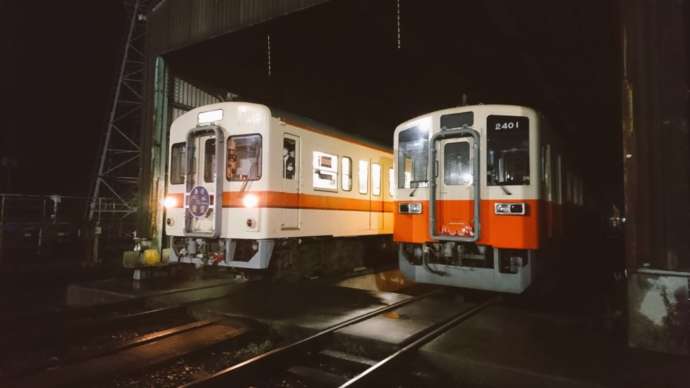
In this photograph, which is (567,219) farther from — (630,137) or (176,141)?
(176,141)

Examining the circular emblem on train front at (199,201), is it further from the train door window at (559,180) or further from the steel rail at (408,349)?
the train door window at (559,180)

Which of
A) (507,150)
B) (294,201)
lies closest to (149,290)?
(294,201)

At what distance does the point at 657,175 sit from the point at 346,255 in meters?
7.26

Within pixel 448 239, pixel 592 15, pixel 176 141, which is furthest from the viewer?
pixel 176 141

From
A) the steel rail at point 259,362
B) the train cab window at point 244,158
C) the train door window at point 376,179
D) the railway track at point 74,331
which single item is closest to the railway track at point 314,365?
the steel rail at point 259,362

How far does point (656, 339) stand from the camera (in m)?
4.59

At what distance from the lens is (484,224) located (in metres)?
6.63

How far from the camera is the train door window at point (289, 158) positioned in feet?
26.4

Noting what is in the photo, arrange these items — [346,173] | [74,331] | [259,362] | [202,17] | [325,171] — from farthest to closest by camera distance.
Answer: [202,17]
[346,173]
[325,171]
[74,331]
[259,362]

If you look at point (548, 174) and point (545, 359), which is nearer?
point (545, 359)

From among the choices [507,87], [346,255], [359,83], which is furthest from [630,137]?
[359,83]

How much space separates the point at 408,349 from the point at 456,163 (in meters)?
3.67

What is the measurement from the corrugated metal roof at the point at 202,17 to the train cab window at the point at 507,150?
15.5 ft

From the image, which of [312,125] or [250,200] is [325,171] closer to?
[312,125]
